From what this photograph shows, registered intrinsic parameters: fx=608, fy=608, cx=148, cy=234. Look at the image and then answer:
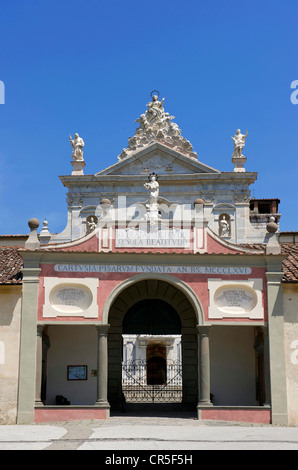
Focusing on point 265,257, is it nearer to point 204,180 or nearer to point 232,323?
point 232,323

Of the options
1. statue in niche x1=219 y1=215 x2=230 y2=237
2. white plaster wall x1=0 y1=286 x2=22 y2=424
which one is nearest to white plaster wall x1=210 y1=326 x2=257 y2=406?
white plaster wall x1=0 y1=286 x2=22 y2=424

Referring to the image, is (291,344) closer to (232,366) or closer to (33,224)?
(232,366)

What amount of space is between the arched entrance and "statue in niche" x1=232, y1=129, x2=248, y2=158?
18.6 metres

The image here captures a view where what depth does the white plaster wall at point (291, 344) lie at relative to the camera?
18.5 m

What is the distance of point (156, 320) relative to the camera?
848 inches

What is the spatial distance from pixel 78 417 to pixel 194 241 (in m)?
6.51

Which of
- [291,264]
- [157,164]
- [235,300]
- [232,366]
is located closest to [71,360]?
[232,366]

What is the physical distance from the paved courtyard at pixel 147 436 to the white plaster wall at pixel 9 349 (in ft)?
2.67

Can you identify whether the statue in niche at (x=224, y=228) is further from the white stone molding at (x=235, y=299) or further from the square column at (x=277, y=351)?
the square column at (x=277, y=351)

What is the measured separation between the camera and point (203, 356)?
18.9 metres

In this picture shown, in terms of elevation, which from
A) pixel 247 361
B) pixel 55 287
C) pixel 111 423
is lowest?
pixel 111 423

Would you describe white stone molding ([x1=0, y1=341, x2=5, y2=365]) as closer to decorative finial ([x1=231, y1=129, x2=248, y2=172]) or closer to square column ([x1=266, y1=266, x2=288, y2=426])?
square column ([x1=266, y1=266, x2=288, y2=426])

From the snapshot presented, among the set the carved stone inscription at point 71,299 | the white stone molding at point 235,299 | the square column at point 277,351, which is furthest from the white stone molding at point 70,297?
the square column at point 277,351
